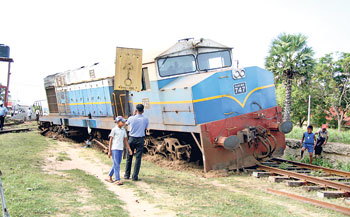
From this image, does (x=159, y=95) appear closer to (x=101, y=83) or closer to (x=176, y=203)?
(x=176, y=203)

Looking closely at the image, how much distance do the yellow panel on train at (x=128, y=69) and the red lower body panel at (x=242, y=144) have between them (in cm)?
243

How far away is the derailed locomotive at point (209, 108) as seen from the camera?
8.31 metres

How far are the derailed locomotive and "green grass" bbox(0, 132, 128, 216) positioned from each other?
2.72 meters

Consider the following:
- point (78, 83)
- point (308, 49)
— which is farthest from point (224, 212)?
point (308, 49)

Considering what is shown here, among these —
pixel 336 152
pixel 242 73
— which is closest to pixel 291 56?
pixel 336 152

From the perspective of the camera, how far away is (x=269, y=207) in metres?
5.70

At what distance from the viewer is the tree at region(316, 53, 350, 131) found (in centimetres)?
3144

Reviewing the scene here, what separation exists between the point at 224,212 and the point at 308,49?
19256mm

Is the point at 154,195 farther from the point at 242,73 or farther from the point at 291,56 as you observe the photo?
the point at 291,56

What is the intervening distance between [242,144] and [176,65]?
291 cm

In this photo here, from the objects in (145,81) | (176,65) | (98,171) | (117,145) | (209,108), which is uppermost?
(176,65)

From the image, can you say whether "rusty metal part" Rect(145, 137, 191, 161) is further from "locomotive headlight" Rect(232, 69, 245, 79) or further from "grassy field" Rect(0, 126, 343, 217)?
"locomotive headlight" Rect(232, 69, 245, 79)

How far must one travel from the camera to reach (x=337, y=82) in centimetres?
3244

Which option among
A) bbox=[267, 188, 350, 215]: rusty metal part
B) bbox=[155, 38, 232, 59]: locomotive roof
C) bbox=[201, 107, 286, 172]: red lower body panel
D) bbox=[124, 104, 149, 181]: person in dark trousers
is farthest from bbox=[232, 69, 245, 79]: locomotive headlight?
bbox=[267, 188, 350, 215]: rusty metal part
